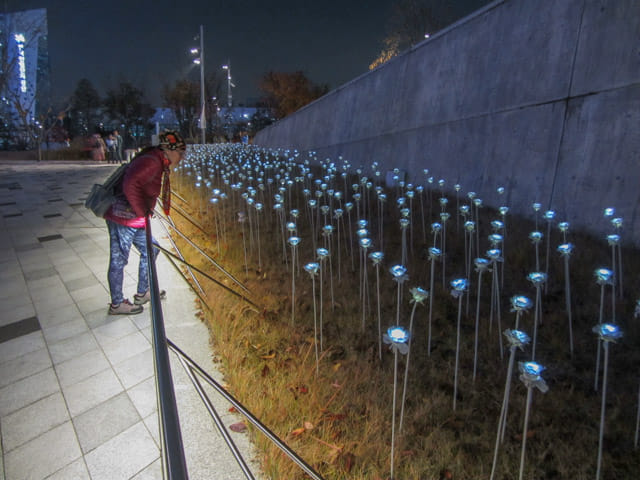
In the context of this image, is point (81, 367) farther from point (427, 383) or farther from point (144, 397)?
point (427, 383)

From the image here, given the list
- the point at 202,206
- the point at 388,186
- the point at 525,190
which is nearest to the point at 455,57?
the point at 388,186

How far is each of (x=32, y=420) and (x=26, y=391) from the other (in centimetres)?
41

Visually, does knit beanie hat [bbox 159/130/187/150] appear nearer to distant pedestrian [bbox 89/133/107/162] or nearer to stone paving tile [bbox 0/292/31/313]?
stone paving tile [bbox 0/292/31/313]

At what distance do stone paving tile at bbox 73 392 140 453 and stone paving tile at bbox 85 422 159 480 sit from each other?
64 mm

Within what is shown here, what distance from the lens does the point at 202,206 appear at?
30.2 feet

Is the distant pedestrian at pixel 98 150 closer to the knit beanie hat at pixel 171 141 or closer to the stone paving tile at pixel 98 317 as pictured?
the stone paving tile at pixel 98 317

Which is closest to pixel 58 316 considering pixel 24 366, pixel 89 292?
pixel 89 292

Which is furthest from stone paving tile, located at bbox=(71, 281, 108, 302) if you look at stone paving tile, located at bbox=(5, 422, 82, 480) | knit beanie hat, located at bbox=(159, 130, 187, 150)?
stone paving tile, located at bbox=(5, 422, 82, 480)

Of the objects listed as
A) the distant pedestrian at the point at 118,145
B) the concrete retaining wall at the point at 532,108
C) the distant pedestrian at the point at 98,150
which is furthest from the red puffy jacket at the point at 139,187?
the distant pedestrian at the point at 98,150

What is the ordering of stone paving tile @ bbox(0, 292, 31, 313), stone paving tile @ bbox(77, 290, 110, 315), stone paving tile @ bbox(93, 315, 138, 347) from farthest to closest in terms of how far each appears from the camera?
1. stone paving tile @ bbox(0, 292, 31, 313)
2. stone paving tile @ bbox(77, 290, 110, 315)
3. stone paving tile @ bbox(93, 315, 138, 347)

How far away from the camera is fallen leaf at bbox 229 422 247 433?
7.93ft

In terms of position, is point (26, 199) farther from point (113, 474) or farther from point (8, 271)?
point (113, 474)

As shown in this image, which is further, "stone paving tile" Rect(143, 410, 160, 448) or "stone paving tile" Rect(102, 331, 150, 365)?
"stone paving tile" Rect(102, 331, 150, 365)

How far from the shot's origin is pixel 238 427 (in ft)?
7.99
